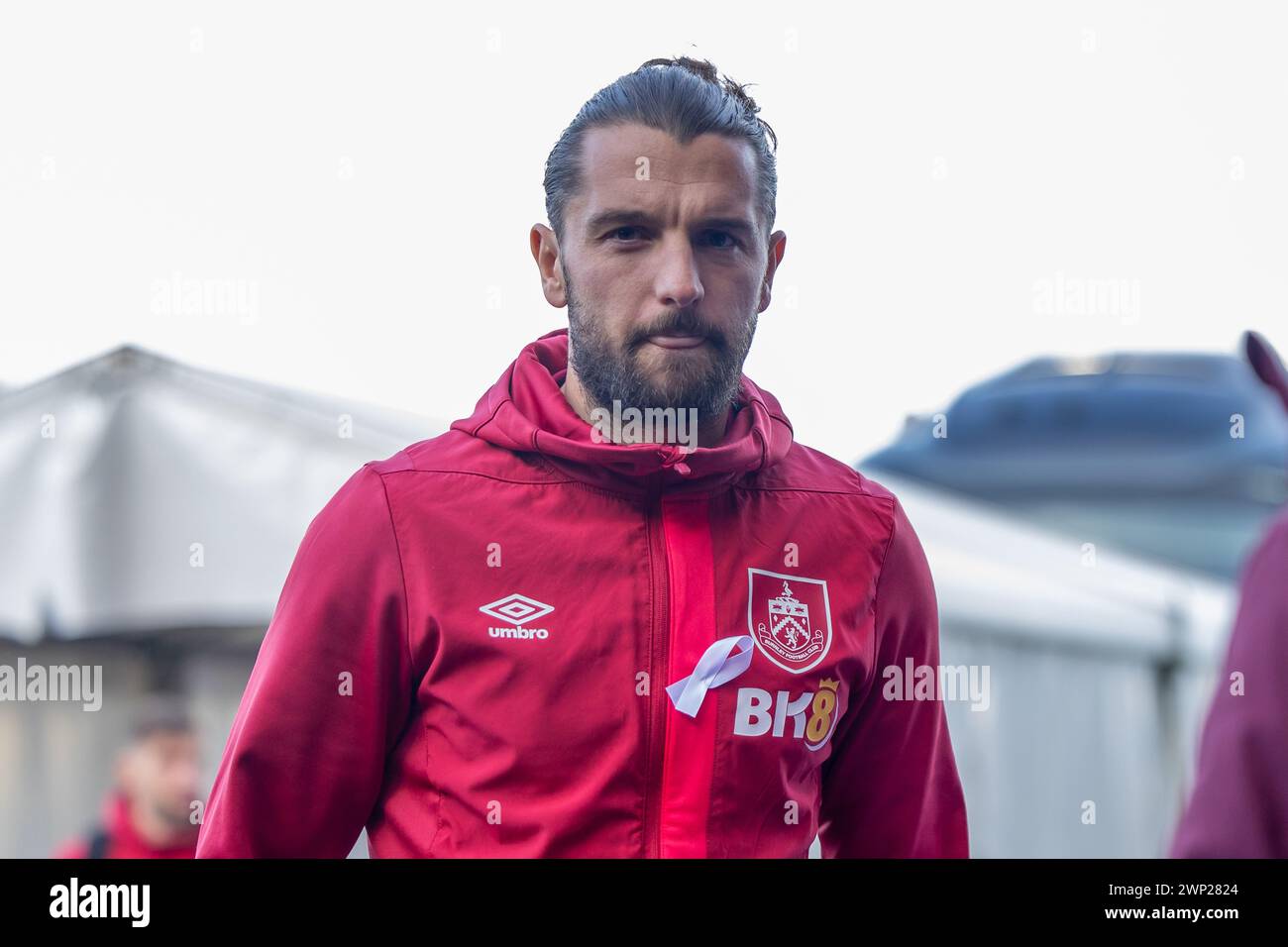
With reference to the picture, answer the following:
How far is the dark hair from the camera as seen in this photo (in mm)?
1167

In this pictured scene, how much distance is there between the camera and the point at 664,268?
1.14 metres

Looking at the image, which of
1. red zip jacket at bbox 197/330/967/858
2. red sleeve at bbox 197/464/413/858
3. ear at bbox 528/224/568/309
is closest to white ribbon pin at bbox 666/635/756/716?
red zip jacket at bbox 197/330/967/858

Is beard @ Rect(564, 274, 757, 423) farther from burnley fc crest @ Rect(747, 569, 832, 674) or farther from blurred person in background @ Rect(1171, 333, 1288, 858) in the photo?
blurred person in background @ Rect(1171, 333, 1288, 858)

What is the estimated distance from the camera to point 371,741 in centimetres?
108

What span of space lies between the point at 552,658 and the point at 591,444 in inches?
7.3

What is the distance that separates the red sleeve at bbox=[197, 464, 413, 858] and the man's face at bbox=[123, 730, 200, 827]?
95cm

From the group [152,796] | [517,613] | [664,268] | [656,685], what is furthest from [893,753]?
[152,796]

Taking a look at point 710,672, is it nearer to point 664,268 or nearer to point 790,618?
point 790,618

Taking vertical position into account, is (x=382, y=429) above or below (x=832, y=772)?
above

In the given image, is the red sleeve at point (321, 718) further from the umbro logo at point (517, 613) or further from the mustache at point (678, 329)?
the mustache at point (678, 329)

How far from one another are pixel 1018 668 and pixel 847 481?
1546mm

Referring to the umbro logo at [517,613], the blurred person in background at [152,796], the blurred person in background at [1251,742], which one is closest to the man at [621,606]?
the umbro logo at [517,613]
